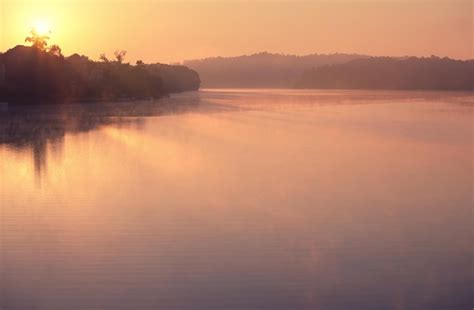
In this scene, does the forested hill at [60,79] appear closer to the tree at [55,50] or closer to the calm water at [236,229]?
the tree at [55,50]

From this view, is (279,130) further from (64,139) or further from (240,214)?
(240,214)

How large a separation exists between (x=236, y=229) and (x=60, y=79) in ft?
178

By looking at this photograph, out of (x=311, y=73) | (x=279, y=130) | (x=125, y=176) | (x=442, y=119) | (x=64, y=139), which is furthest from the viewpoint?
(x=311, y=73)

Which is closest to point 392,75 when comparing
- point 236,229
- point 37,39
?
point 37,39

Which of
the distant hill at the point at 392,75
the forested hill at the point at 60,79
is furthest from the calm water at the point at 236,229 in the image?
the distant hill at the point at 392,75

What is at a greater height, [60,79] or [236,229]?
[60,79]

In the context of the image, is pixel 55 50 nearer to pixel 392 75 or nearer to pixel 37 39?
pixel 37 39

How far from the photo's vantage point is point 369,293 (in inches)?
274

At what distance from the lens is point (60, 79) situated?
200 feet

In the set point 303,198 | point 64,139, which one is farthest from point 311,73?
point 303,198

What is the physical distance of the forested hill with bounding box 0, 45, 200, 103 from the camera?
58062mm

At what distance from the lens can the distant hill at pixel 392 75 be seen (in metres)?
136

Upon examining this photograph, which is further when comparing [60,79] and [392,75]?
[392,75]

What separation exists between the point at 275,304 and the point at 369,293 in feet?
3.46
